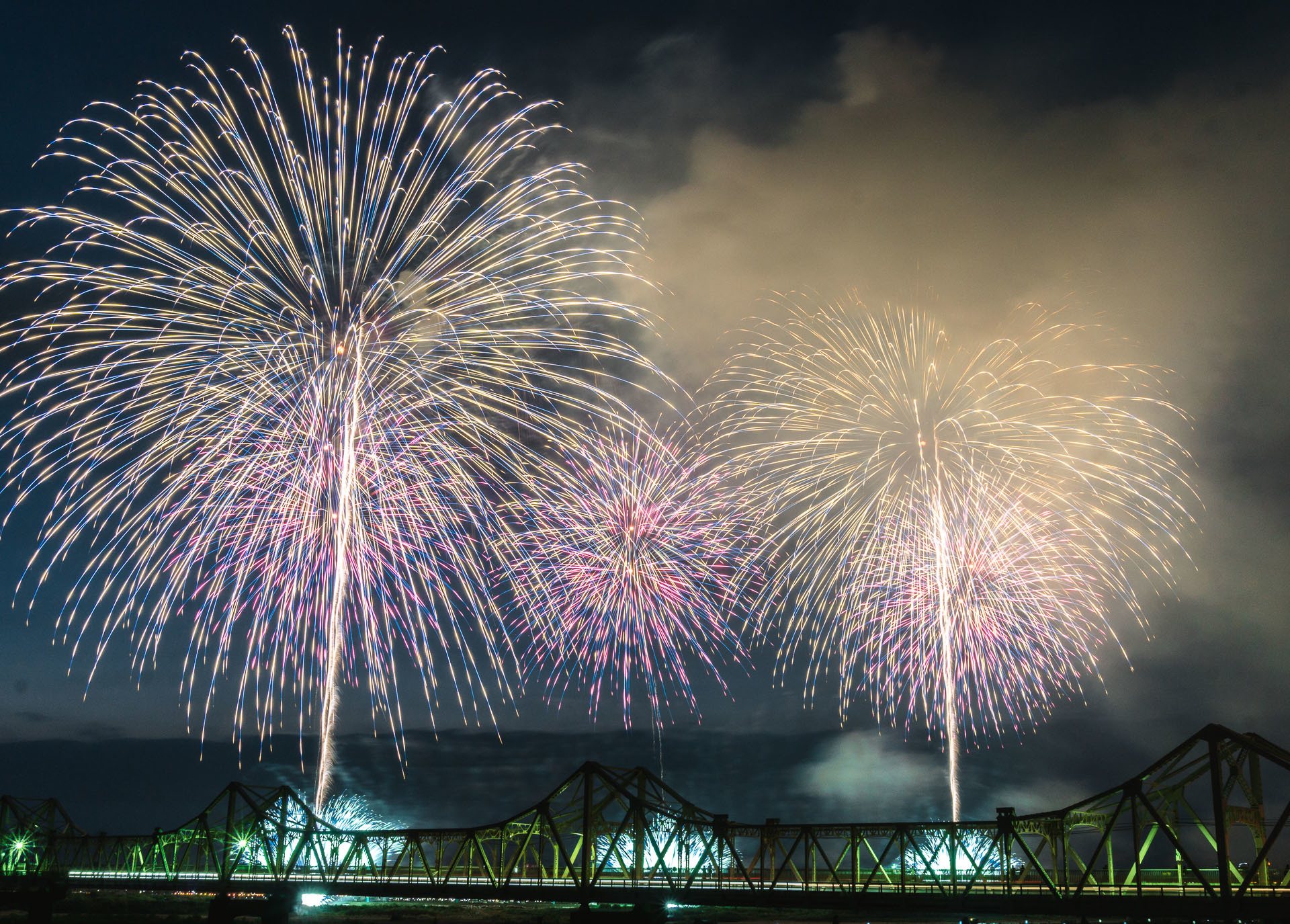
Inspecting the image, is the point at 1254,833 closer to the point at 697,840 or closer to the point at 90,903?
the point at 697,840

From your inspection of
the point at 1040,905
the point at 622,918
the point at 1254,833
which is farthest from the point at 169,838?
the point at 1254,833

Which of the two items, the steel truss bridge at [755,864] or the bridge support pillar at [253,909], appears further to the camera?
the bridge support pillar at [253,909]

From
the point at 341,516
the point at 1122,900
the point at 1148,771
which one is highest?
the point at 341,516

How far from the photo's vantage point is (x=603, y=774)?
81.9 m

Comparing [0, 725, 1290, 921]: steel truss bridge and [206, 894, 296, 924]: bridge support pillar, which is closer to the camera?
[0, 725, 1290, 921]: steel truss bridge

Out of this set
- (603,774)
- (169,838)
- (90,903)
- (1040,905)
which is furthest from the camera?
(90,903)

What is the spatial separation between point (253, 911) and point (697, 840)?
117 feet

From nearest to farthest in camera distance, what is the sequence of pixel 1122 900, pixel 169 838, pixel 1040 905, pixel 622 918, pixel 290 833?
pixel 1122 900, pixel 1040 905, pixel 622 918, pixel 290 833, pixel 169 838

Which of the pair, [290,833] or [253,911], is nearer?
[253,911]

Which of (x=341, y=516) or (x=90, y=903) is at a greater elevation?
(x=341, y=516)

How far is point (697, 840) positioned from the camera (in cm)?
8575

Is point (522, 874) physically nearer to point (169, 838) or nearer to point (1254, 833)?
point (169, 838)

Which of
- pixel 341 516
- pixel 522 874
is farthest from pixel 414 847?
pixel 341 516

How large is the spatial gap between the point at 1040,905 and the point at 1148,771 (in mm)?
7892
